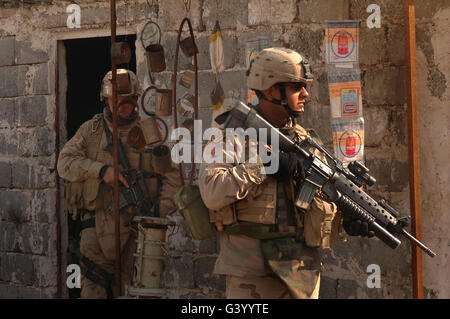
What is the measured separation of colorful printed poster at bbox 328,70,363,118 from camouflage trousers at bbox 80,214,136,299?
6.22ft

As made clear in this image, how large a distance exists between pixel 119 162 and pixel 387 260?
2.16 meters

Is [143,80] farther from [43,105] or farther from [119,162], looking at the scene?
[43,105]

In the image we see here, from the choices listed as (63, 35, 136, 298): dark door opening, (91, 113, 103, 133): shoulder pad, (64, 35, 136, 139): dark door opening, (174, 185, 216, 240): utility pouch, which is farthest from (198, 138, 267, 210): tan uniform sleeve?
(64, 35, 136, 139): dark door opening

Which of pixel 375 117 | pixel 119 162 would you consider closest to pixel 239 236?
pixel 375 117

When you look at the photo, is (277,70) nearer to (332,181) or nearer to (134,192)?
(332,181)

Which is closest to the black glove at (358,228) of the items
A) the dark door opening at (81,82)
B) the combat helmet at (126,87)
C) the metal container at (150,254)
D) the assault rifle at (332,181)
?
the assault rifle at (332,181)

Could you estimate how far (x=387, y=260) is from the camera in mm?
4578

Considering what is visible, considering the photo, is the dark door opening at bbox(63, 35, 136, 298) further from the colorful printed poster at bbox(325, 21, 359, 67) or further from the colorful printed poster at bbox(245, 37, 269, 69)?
the colorful printed poster at bbox(325, 21, 359, 67)

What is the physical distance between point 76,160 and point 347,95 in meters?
2.18

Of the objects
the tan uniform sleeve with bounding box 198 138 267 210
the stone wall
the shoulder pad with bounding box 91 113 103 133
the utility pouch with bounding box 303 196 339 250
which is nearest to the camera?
the tan uniform sleeve with bounding box 198 138 267 210

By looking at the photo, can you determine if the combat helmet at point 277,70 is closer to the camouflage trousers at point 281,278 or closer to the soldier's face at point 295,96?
the soldier's face at point 295,96

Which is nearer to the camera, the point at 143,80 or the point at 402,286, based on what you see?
the point at 402,286

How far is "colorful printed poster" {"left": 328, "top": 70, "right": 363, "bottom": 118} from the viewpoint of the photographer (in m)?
4.63
